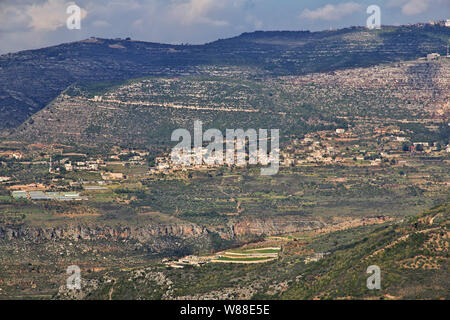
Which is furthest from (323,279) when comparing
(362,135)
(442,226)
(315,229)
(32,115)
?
(32,115)

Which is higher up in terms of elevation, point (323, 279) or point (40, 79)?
point (40, 79)

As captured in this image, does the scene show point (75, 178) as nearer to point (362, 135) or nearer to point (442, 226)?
point (362, 135)

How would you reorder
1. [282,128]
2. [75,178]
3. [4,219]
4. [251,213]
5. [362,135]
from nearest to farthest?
[4,219]
[251,213]
[75,178]
[362,135]
[282,128]
